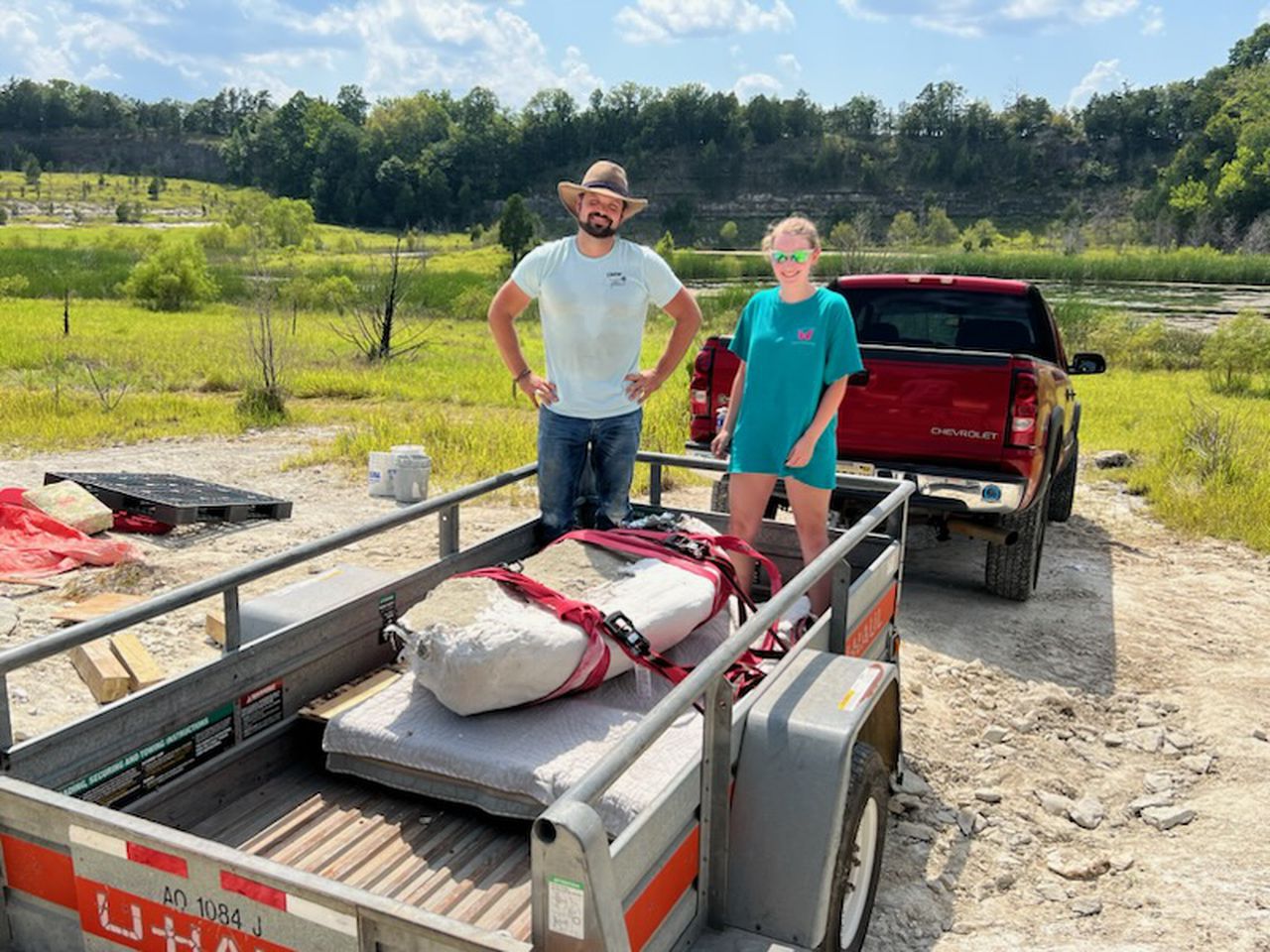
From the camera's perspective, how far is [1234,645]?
6121 mm

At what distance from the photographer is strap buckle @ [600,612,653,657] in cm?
311

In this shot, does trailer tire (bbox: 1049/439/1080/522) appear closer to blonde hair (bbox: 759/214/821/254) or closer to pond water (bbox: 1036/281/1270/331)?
blonde hair (bbox: 759/214/821/254)

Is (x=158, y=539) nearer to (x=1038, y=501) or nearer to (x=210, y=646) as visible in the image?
(x=210, y=646)

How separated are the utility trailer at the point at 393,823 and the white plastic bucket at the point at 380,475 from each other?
521 cm

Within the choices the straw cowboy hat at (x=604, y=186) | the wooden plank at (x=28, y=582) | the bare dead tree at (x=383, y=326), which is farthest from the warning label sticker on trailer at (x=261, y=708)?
the bare dead tree at (x=383, y=326)

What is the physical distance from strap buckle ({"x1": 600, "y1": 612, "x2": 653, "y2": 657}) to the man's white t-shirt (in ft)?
4.77

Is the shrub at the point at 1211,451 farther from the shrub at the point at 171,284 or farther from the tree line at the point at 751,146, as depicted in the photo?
the tree line at the point at 751,146

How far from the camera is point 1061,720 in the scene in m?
5.23

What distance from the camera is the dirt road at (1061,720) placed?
3689mm

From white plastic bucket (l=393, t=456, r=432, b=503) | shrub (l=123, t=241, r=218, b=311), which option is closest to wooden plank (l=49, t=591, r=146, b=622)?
white plastic bucket (l=393, t=456, r=432, b=503)

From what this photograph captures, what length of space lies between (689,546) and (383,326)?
19379 mm

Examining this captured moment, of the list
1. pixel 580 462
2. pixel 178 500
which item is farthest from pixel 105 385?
pixel 580 462

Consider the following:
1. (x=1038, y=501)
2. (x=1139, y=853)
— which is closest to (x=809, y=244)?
(x=1139, y=853)

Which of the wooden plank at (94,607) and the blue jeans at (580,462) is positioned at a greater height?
the blue jeans at (580,462)
